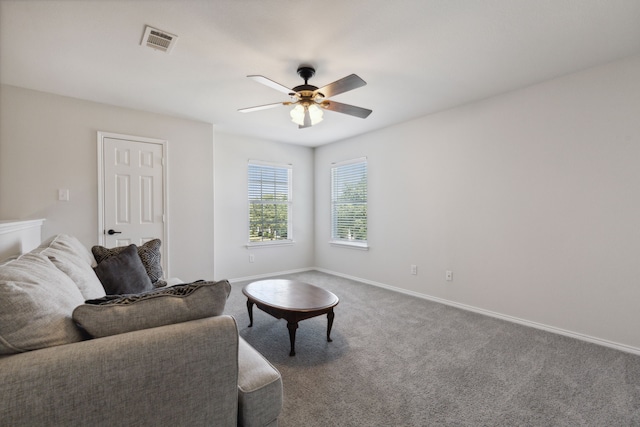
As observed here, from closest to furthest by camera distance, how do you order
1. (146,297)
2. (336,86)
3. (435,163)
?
(146,297), (336,86), (435,163)

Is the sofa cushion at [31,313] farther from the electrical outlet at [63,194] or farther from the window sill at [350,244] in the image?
the window sill at [350,244]

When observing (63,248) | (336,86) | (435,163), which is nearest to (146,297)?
(63,248)

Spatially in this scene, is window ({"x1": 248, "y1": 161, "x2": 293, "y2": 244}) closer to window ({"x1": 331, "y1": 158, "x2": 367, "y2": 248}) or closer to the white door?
window ({"x1": 331, "y1": 158, "x2": 367, "y2": 248})

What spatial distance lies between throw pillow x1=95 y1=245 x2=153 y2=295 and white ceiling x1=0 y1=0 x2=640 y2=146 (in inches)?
65.2

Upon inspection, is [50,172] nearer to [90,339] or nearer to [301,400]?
[90,339]

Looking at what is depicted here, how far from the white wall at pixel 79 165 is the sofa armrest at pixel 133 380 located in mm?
3057

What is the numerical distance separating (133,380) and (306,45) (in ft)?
7.58

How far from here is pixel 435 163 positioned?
148 inches

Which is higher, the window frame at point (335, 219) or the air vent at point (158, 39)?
the air vent at point (158, 39)

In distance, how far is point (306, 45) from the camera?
2.21 metres

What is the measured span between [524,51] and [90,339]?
331 centimetres

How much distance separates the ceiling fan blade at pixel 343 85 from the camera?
6.83ft

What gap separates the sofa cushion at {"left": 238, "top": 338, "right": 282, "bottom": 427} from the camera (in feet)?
3.67

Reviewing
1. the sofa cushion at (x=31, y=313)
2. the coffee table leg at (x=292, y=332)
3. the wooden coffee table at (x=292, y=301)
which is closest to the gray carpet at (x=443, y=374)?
the coffee table leg at (x=292, y=332)
